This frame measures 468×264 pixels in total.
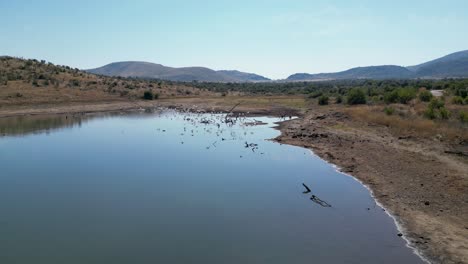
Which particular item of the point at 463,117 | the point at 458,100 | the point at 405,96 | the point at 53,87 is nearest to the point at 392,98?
the point at 405,96

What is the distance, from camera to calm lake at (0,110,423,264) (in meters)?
13.4

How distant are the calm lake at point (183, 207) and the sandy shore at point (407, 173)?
79 cm

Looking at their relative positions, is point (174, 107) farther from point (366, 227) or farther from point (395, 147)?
point (366, 227)

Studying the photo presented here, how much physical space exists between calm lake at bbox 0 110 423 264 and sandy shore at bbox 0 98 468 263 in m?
0.79

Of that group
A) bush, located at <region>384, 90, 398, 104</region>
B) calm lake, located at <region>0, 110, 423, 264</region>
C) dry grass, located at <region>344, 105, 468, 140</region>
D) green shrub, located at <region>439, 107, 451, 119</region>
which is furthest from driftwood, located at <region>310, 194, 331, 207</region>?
bush, located at <region>384, 90, 398, 104</region>

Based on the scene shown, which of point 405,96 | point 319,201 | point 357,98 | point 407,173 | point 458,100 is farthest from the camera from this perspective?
point 357,98

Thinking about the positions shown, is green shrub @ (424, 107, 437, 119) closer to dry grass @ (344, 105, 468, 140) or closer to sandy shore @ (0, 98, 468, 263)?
dry grass @ (344, 105, 468, 140)

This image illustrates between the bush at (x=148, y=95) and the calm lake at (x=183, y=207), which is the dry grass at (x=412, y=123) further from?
the bush at (x=148, y=95)

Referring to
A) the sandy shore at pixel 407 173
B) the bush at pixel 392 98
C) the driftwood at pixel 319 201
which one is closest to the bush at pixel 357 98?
the bush at pixel 392 98

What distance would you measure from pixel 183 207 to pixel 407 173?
11.6 meters

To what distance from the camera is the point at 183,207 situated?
58.6 ft

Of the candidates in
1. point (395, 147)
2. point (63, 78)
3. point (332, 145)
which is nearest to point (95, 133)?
point (332, 145)

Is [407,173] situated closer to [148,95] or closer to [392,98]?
[392,98]

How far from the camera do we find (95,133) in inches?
1523
